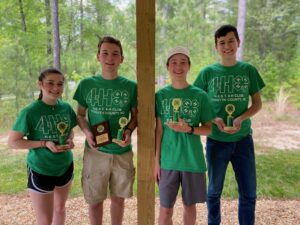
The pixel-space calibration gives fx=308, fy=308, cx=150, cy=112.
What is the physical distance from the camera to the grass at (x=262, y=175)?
366cm

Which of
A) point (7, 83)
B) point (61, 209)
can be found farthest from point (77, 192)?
point (7, 83)

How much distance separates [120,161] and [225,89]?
2.71ft

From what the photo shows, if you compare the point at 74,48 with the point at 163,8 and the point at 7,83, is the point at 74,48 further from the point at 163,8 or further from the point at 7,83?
the point at 163,8

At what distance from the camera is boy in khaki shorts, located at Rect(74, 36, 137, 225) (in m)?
1.86

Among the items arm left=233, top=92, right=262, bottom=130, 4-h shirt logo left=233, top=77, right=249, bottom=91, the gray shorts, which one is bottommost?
the gray shorts

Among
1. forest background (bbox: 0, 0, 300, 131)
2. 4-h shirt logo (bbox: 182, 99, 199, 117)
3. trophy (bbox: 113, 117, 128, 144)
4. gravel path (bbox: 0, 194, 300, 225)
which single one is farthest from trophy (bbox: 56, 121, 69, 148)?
forest background (bbox: 0, 0, 300, 131)

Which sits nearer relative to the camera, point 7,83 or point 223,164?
point 223,164

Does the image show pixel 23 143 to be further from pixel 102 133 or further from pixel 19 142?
pixel 102 133

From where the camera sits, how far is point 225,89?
2.03 metres

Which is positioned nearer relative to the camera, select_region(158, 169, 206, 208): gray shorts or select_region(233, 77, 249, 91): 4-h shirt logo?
select_region(158, 169, 206, 208): gray shorts

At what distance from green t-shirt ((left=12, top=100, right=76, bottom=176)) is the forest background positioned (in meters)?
3.27

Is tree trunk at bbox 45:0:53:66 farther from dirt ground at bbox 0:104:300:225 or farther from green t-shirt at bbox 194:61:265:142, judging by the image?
green t-shirt at bbox 194:61:265:142

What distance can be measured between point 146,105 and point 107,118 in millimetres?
387

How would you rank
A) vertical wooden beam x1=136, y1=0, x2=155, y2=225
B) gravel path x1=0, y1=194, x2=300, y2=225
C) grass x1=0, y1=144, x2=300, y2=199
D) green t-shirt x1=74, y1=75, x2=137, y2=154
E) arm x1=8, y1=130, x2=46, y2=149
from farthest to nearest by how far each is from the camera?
grass x1=0, y1=144, x2=300, y2=199, gravel path x1=0, y1=194, x2=300, y2=225, green t-shirt x1=74, y1=75, x2=137, y2=154, arm x1=8, y1=130, x2=46, y2=149, vertical wooden beam x1=136, y1=0, x2=155, y2=225
